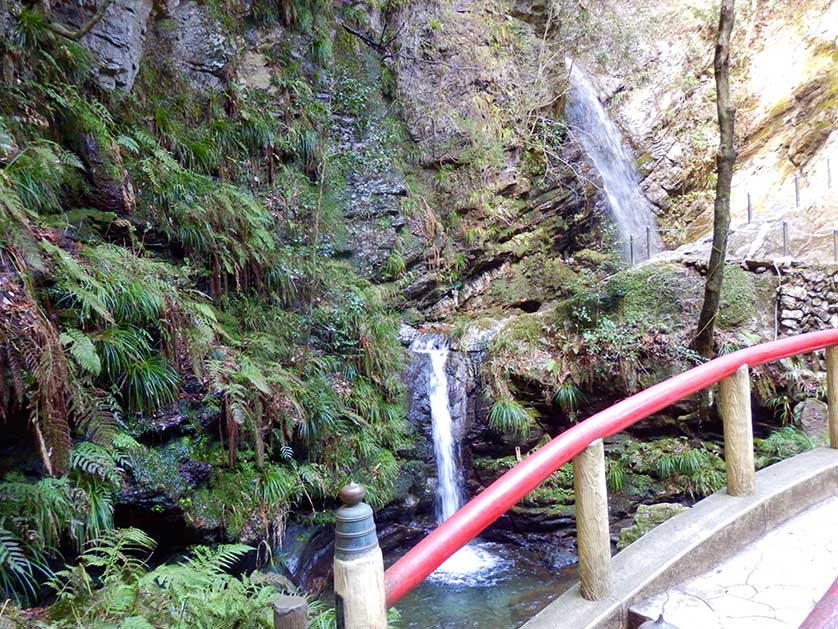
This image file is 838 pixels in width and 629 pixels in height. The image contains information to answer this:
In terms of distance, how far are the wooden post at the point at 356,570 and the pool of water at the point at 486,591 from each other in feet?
15.0

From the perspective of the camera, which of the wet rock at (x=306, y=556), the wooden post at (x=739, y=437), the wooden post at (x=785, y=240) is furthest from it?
the wooden post at (x=785, y=240)

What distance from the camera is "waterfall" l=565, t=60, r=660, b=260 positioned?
39.4 ft

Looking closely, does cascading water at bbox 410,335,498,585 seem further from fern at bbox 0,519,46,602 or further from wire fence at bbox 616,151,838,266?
wire fence at bbox 616,151,838,266

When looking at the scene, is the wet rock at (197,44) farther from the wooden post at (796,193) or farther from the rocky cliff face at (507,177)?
the wooden post at (796,193)

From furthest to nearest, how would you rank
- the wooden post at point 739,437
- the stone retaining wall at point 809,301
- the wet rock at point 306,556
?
1. the stone retaining wall at point 809,301
2. the wet rock at point 306,556
3. the wooden post at point 739,437

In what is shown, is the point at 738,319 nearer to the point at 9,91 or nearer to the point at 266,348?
the point at 266,348

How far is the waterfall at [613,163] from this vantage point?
1200 cm

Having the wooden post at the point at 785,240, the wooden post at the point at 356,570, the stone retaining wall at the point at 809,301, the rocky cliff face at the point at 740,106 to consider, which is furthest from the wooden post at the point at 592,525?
the rocky cliff face at the point at 740,106

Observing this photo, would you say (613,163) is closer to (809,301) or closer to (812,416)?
(809,301)

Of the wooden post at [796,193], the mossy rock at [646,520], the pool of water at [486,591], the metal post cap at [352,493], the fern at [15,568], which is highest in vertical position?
the wooden post at [796,193]

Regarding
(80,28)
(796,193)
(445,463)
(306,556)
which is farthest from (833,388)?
(796,193)

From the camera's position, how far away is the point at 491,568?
6.56 m

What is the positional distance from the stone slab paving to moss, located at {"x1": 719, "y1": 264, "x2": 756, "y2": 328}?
582 cm

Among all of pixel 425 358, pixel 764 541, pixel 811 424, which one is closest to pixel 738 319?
pixel 811 424
